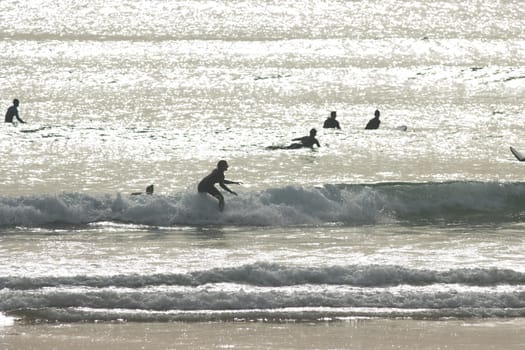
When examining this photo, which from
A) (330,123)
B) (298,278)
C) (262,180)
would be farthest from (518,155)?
(298,278)

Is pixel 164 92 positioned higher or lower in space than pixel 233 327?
higher

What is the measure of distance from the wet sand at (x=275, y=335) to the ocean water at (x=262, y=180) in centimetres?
40

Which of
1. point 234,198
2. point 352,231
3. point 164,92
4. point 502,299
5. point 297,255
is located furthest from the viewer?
point 164,92

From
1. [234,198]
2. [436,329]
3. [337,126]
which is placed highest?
[337,126]

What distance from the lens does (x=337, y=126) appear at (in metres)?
36.2

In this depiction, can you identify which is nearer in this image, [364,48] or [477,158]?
[477,158]

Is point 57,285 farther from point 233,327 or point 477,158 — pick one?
point 477,158

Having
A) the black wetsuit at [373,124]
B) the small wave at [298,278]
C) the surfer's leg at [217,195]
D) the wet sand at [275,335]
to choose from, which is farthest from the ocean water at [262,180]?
the black wetsuit at [373,124]

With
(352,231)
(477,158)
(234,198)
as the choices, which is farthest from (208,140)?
(352,231)

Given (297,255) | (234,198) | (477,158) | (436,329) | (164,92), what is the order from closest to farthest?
(436,329), (297,255), (234,198), (477,158), (164,92)

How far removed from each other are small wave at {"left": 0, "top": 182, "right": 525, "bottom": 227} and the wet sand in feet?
25.8

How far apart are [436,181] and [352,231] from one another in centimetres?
695

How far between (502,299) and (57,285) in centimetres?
668

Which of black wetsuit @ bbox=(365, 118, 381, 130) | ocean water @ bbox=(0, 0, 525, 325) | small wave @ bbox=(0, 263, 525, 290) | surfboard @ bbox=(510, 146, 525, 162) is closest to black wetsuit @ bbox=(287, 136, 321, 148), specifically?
ocean water @ bbox=(0, 0, 525, 325)
